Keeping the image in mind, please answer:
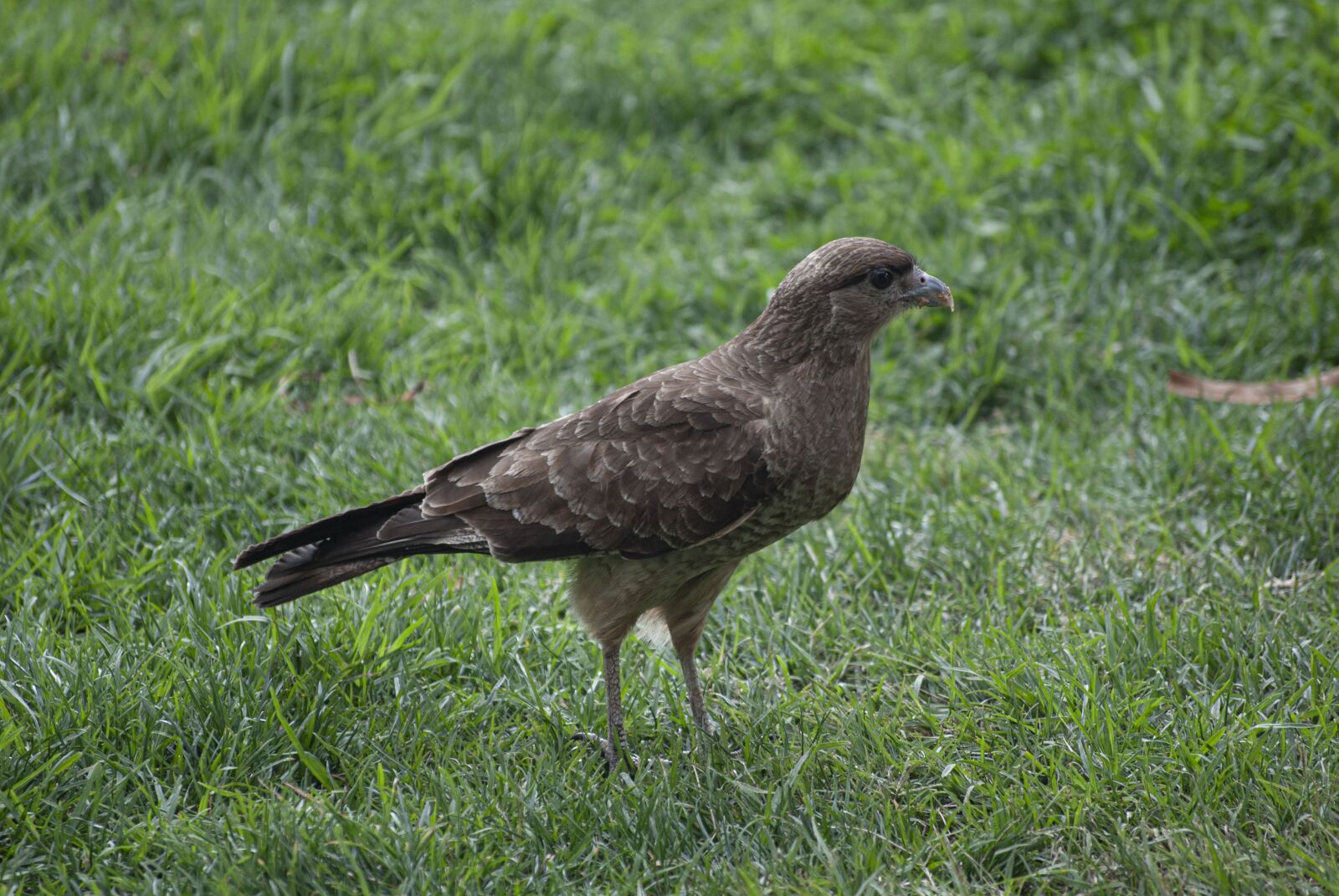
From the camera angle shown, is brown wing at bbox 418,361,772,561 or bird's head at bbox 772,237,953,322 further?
bird's head at bbox 772,237,953,322

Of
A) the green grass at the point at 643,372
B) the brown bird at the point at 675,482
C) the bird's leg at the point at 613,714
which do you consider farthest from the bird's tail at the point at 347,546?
the bird's leg at the point at 613,714

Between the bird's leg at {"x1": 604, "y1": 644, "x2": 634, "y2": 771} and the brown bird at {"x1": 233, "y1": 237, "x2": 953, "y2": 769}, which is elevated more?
the brown bird at {"x1": 233, "y1": 237, "x2": 953, "y2": 769}

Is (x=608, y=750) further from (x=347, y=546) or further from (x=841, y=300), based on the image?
(x=841, y=300)

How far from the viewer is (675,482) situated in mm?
3596

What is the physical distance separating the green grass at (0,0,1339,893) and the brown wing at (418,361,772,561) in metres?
0.52

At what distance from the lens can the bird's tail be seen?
3.64m

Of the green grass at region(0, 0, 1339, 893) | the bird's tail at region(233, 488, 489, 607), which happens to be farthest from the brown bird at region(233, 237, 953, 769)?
the green grass at region(0, 0, 1339, 893)

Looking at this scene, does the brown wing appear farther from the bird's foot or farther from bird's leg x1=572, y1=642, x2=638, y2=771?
the bird's foot

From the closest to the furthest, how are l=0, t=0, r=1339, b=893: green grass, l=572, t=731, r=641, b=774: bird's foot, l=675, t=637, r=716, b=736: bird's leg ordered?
l=0, t=0, r=1339, b=893: green grass < l=572, t=731, r=641, b=774: bird's foot < l=675, t=637, r=716, b=736: bird's leg

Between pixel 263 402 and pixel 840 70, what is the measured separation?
13.6 feet

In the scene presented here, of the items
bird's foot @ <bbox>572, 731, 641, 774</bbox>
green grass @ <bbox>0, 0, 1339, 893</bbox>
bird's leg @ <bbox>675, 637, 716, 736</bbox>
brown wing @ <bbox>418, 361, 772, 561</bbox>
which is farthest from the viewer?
bird's leg @ <bbox>675, 637, 716, 736</bbox>

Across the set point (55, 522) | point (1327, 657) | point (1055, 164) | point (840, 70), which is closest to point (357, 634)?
point (55, 522)

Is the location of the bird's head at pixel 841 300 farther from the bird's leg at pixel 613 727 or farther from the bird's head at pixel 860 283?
the bird's leg at pixel 613 727

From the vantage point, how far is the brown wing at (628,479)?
11.7 ft
